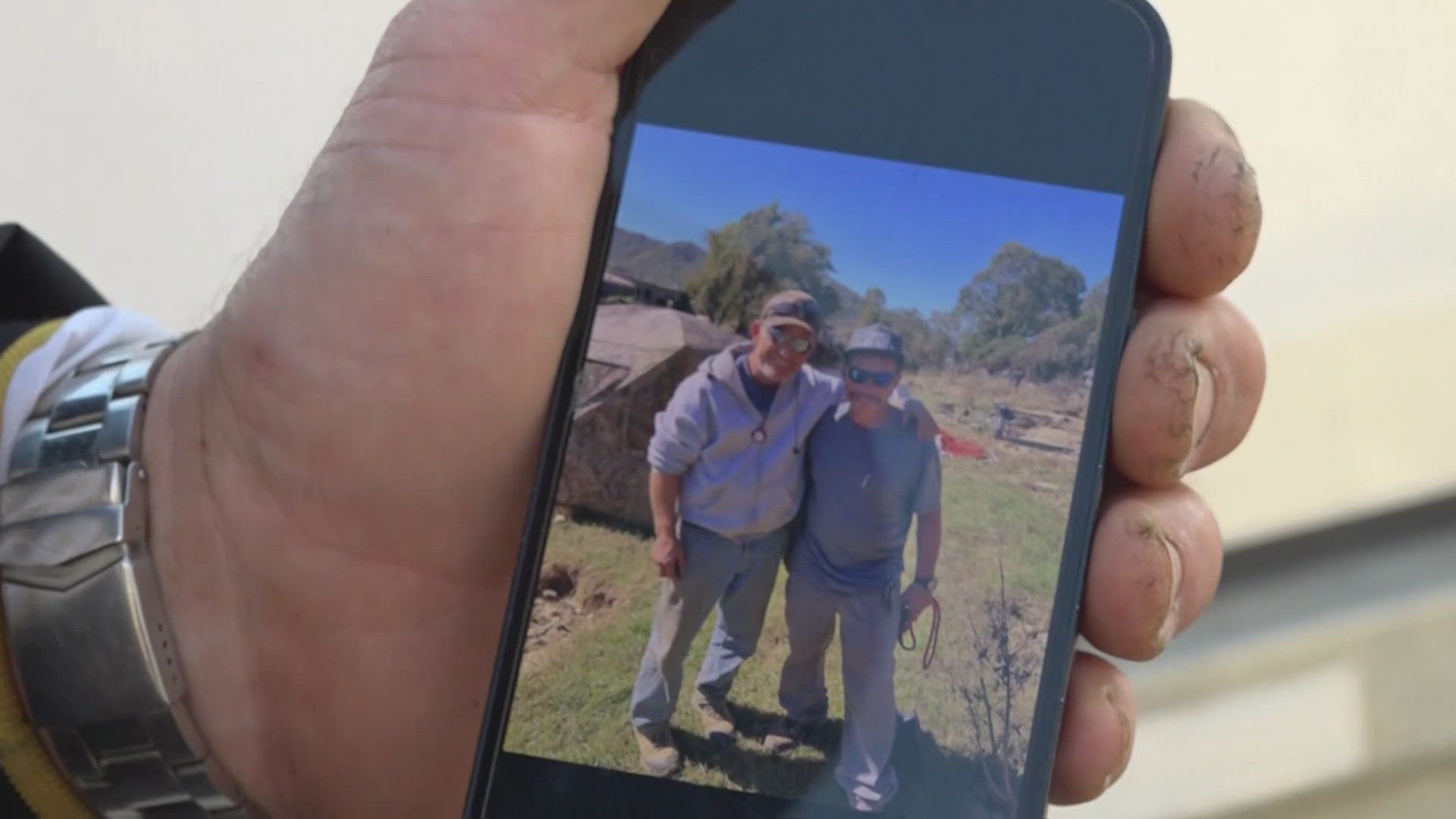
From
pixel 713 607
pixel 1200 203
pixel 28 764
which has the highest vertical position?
pixel 1200 203

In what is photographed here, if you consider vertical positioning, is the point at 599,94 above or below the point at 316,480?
above

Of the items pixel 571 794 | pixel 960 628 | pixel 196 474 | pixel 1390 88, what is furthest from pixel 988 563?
pixel 1390 88

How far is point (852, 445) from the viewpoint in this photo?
29cm

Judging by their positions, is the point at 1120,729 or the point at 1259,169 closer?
the point at 1120,729

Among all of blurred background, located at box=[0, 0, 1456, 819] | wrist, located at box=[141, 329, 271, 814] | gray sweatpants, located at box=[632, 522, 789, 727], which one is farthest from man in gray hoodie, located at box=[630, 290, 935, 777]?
blurred background, located at box=[0, 0, 1456, 819]

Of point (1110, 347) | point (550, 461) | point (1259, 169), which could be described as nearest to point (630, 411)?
point (550, 461)

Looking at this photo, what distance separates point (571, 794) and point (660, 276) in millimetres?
136

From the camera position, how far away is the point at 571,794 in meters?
0.28

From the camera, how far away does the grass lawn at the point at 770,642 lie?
279mm

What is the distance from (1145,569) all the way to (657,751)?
138 mm

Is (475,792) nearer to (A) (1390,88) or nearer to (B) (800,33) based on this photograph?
(B) (800,33)

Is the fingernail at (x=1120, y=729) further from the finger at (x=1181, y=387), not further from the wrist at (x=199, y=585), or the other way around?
the wrist at (x=199, y=585)

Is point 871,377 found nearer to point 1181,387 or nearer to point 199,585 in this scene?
point 1181,387

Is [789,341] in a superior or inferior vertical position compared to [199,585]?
superior
